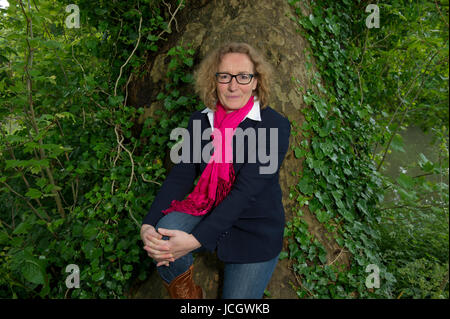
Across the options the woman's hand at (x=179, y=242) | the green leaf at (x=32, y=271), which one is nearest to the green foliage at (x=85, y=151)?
the green leaf at (x=32, y=271)

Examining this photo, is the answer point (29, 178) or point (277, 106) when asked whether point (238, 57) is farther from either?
point (29, 178)

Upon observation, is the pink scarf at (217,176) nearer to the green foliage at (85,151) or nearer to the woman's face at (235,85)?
the woman's face at (235,85)

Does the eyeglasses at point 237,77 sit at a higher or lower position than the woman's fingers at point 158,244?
higher

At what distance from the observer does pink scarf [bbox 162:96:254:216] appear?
1663 millimetres

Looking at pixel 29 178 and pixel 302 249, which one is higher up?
pixel 29 178

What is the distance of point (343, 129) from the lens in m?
2.77

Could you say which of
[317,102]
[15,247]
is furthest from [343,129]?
[15,247]

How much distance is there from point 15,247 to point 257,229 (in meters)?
2.06

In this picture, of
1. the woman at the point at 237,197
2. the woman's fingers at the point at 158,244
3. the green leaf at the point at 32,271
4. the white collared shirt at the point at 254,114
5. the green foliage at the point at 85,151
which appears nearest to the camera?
the woman's fingers at the point at 158,244

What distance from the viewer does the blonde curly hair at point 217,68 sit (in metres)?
1.70

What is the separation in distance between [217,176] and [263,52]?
1440mm

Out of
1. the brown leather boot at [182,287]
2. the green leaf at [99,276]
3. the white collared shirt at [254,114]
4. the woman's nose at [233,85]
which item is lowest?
the green leaf at [99,276]

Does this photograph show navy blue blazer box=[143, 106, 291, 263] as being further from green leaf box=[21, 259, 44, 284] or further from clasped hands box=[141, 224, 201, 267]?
green leaf box=[21, 259, 44, 284]

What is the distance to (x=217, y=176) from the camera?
1.66m
